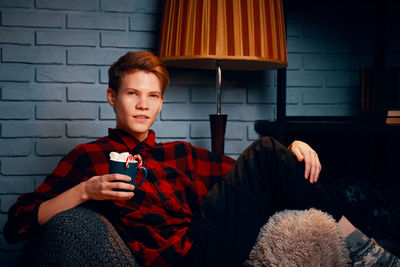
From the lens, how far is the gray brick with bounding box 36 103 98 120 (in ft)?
5.94

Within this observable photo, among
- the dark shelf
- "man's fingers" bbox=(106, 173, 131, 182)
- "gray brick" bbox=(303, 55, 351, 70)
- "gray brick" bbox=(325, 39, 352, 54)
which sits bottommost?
"man's fingers" bbox=(106, 173, 131, 182)

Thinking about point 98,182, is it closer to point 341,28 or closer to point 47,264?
point 47,264

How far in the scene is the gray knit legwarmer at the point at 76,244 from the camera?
0.87 metres

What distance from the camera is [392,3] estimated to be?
6.43ft

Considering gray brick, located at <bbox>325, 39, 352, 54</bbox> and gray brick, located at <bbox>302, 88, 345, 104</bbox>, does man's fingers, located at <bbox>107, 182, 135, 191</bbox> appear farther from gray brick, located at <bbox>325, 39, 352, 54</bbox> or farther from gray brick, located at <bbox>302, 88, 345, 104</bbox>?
gray brick, located at <bbox>325, 39, 352, 54</bbox>

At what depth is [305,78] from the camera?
6.53ft

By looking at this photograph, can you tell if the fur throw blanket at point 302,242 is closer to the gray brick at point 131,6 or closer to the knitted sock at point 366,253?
the knitted sock at point 366,253

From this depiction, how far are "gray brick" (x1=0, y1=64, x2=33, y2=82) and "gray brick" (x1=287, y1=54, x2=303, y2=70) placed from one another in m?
1.42

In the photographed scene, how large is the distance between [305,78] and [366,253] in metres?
1.18

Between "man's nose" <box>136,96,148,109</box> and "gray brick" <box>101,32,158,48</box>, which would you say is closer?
"man's nose" <box>136,96,148,109</box>

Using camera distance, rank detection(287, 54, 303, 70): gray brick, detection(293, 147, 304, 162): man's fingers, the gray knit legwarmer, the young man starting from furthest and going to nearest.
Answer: detection(287, 54, 303, 70): gray brick → detection(293, 147, 304, 162): man's fingers → the young man → the gray knit legwarmer

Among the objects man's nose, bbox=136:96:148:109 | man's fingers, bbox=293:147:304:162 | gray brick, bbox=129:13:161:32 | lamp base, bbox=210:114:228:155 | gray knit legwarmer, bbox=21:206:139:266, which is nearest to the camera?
gray knit legwarmer, bbox=21:206:139:266

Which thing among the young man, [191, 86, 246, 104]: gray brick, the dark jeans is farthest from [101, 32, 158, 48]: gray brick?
the dark jeans

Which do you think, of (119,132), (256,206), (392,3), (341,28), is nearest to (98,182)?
(119,132)
